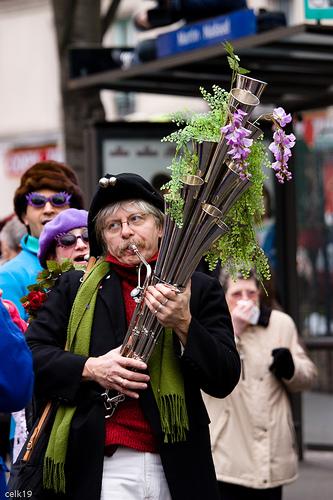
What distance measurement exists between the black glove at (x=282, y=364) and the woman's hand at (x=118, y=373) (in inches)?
101

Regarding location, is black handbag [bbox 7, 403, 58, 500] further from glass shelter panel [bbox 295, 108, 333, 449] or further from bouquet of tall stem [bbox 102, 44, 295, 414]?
glass shelter panel [bbox 295, 108, 333, 449]

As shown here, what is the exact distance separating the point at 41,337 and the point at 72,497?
541 mm

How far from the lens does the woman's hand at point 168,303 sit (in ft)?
13.5

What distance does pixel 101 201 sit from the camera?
14.9 ft

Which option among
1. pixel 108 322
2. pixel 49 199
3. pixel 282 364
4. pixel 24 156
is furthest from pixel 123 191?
pixel 24 156

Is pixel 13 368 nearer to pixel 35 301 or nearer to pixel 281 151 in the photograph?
pixel 35 301

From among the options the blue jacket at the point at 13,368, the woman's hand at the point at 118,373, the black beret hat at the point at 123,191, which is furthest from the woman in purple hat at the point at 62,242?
the blue jacket at the point at 13,368

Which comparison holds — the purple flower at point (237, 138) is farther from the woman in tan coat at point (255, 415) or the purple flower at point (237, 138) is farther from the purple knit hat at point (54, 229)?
the woman in tan coat at point (255, 415)

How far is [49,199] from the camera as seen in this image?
6.35 m

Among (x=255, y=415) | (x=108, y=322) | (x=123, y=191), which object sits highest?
(x=123, y=191)

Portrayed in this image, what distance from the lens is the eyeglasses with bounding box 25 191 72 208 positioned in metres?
6.30

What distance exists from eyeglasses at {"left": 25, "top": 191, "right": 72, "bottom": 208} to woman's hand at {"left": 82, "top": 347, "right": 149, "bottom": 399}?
7.01 ft

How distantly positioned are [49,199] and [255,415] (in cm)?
157

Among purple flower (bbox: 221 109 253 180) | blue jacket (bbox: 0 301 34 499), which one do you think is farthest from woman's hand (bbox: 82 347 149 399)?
purple flower (bbox: 221 109 253 180)
